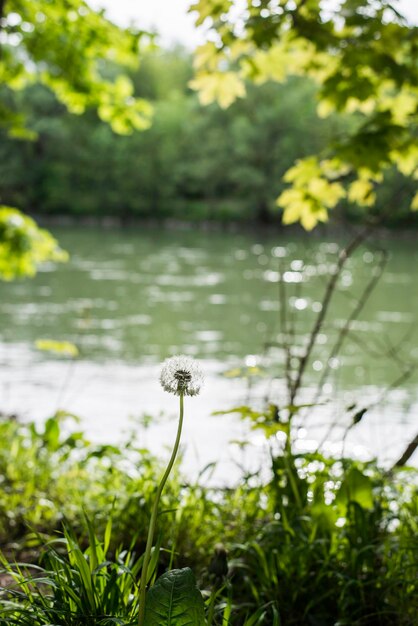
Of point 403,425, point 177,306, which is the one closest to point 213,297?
point 177,306

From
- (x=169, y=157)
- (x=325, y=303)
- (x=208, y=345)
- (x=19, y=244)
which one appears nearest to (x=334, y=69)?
(x=325, y=303)

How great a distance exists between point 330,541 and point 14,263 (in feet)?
15.4

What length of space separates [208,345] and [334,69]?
8.86 m

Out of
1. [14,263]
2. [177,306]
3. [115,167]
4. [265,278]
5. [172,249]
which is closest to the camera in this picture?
[14,263]

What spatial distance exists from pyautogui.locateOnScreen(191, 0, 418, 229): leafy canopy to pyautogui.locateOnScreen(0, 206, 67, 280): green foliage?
2793mm

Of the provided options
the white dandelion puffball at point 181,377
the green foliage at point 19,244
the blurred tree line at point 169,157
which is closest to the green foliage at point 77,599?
the white dandelion puffball at point 181,377

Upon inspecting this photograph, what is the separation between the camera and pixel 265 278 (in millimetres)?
23234

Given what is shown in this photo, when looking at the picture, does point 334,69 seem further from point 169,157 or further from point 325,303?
point 169,157

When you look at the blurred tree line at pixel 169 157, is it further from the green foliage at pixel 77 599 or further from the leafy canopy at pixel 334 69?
the green foliage at pixel 77 599

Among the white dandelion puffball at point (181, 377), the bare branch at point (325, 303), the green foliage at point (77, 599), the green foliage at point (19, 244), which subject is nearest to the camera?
the white dandelion puffball at point (181, 377)

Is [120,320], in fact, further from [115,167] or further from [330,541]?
[115,167]

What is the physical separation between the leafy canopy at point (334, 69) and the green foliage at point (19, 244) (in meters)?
2.79

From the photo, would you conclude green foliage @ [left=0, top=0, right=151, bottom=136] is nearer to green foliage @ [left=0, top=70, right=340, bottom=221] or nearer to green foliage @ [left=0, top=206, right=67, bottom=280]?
green foliage @ [left=0, top=206, right=67, bottom=280]

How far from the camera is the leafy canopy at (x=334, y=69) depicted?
347 cm
